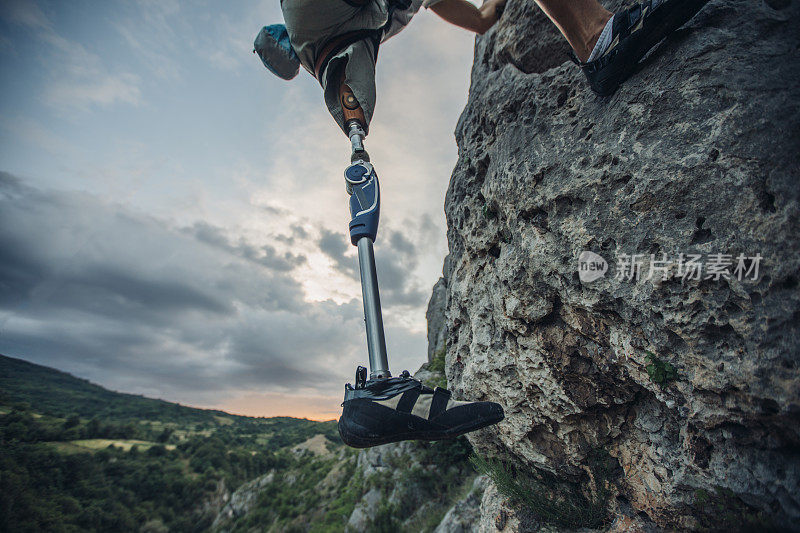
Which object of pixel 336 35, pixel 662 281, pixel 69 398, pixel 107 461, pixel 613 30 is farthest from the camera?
pixel 69 398

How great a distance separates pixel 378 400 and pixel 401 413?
0.60ft

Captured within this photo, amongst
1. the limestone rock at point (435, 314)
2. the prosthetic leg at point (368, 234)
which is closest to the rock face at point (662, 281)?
the prosthetic leg at point (368, 234)

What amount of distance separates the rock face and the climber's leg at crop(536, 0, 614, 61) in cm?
47

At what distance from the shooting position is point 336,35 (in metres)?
3.48

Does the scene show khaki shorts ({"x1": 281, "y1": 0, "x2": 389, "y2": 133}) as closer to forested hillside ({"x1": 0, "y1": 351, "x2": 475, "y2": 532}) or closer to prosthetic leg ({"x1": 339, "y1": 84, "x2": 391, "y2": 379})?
prosthetic leg ({"x1": 339, "y1": 84, "x2": 391, "y2": 379})

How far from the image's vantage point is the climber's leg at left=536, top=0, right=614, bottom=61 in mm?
2553

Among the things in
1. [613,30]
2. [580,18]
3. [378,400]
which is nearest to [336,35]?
[580,18]

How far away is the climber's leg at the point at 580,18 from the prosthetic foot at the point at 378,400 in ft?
6.67

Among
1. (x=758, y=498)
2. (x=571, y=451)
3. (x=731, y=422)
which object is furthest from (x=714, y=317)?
(x=571, y=451)

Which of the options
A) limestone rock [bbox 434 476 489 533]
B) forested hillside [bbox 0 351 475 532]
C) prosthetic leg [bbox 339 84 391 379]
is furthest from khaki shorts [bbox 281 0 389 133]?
forested hillside [bbox 0 351 475 532]

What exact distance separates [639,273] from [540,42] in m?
3.27

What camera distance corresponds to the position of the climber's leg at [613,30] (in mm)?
2197

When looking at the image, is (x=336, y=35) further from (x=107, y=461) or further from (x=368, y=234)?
(x=107, y=461)

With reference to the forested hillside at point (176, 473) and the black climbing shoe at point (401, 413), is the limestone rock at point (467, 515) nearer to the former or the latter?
the forested hillside at point (176, 473)
